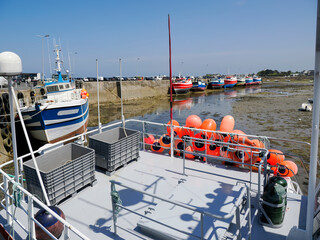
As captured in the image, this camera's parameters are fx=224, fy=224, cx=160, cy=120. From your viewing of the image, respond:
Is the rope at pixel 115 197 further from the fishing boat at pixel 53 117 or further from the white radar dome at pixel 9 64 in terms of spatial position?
the fishing boat at pixel 53 117

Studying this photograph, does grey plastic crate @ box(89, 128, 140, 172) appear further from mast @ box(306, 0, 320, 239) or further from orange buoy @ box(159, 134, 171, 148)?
mast @ box(306, 0, 320, 239)

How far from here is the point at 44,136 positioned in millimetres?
17406

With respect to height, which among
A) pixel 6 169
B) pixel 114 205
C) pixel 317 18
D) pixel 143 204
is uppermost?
pixel 317 18

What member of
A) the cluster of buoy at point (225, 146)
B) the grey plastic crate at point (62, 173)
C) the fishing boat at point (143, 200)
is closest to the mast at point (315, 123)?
the fishing boat at point (143, 200)

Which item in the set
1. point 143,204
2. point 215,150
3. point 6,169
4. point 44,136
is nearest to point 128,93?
point 44,136

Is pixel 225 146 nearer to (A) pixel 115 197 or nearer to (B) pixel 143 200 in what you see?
(B) pixel 143 200

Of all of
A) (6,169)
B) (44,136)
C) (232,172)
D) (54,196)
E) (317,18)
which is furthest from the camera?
(44,136)

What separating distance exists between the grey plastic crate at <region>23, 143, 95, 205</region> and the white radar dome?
7.14 ft

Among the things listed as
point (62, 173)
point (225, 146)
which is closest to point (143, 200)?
point (62, 173)

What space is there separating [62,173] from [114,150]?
5.25 feet

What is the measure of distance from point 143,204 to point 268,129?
20.3 metres

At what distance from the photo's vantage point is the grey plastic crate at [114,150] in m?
6.02

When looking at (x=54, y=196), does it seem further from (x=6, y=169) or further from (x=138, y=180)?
(x=6, y=169)

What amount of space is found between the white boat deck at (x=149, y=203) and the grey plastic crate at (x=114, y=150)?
10.3 inches
